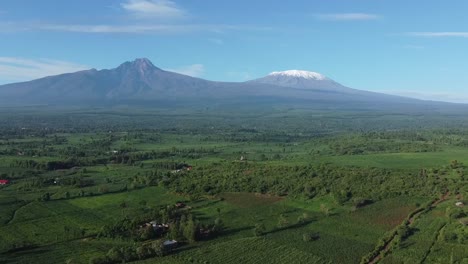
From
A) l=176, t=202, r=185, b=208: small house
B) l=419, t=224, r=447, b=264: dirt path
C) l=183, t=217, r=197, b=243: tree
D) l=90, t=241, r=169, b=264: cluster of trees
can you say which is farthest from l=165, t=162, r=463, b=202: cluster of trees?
l=90, t=241, r=169, b=264: cluster of trees

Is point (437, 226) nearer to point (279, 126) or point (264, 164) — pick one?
point (264, 164)

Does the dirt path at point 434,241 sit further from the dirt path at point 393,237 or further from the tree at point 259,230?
the tree at point 259,230

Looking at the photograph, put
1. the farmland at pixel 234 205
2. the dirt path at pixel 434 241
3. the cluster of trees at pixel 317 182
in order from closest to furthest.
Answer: the dirt path at pixel 434 241 → the farmland at pixel 234 205 → the cluster of trees at pixel 317 182

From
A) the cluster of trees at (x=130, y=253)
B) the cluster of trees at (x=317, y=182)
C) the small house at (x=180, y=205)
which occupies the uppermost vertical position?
the cluster of trees at (x=317, y=182)

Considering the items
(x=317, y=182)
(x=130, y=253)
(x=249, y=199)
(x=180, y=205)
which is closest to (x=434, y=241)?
(x=317, y=182)

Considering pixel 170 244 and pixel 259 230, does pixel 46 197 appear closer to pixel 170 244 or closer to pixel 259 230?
pixel 170 244

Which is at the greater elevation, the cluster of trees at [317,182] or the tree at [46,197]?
the cluster of trees at [317,182]

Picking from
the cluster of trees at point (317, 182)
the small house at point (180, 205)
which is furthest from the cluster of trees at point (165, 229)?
the cluster of trees at point (317, 182)

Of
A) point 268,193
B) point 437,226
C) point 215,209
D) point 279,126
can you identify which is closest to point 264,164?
point 268,193
